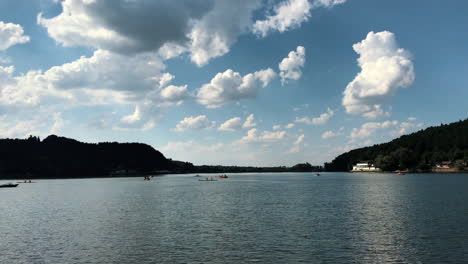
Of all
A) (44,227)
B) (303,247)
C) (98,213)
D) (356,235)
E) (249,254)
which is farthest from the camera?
(98,213)

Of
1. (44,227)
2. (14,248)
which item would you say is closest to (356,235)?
(14,248)

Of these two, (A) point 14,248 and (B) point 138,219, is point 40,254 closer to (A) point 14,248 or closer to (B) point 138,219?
(A) point 14,248

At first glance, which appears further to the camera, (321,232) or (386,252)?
(321,232)

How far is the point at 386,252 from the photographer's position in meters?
42.8

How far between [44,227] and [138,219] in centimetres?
1621

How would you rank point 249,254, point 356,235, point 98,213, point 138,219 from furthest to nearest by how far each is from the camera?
point 98,213 < point 138,219 < point 356,235 < point 249,254

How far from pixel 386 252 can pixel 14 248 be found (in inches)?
1775

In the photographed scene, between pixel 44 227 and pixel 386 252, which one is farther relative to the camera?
pixel 44 227

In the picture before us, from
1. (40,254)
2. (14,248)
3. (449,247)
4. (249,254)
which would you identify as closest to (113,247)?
(40,254)

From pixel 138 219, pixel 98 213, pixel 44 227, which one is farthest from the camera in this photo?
pixel 98 213

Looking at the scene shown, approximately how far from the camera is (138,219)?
73.6 meters

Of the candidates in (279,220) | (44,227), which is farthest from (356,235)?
(44,227)

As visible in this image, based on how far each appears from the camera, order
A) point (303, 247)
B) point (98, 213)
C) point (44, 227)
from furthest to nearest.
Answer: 1. point (98, 213)
2. point (44, 227)
3. point (303, 247)

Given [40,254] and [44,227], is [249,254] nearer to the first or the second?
[40,254]
